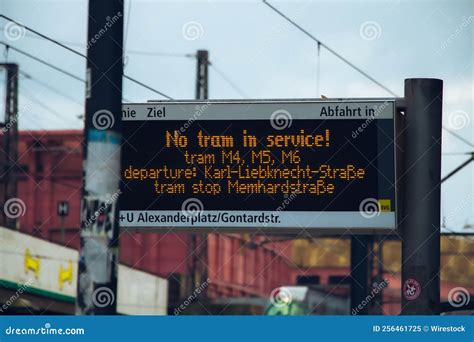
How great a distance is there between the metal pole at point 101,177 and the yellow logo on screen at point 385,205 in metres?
7.63

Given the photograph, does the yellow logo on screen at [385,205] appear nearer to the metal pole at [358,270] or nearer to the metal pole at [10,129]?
the metal pole at [358,270]

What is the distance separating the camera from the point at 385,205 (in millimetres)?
17312

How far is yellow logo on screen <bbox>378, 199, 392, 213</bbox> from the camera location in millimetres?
17312

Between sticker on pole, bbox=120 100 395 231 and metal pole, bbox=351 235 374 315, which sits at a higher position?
metal pole, bbox=351 235 374 315

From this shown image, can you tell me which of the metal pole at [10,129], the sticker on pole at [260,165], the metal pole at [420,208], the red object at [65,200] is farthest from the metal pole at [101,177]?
the red object at [65,200]

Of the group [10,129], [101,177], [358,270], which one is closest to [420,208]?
→ [101,177]

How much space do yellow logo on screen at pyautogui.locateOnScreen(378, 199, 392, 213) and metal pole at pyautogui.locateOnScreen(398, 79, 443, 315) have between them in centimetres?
40

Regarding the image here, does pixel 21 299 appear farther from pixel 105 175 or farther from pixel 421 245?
pixel 105 175

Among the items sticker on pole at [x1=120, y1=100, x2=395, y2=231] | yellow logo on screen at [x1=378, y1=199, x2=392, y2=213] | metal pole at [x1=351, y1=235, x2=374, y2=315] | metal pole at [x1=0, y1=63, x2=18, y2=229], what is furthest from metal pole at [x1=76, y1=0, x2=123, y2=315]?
metal pole at [x1=0, y1=63, x2=18, y2=229]

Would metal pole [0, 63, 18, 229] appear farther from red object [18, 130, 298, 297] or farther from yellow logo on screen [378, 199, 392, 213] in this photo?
yellow logo on screen [378, 199, 392, 213]

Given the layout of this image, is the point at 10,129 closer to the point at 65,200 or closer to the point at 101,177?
the point at 65,200

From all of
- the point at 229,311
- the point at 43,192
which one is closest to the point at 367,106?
the point at 229,311

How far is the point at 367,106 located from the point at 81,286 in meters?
8.21

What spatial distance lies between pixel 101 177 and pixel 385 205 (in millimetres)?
7987
